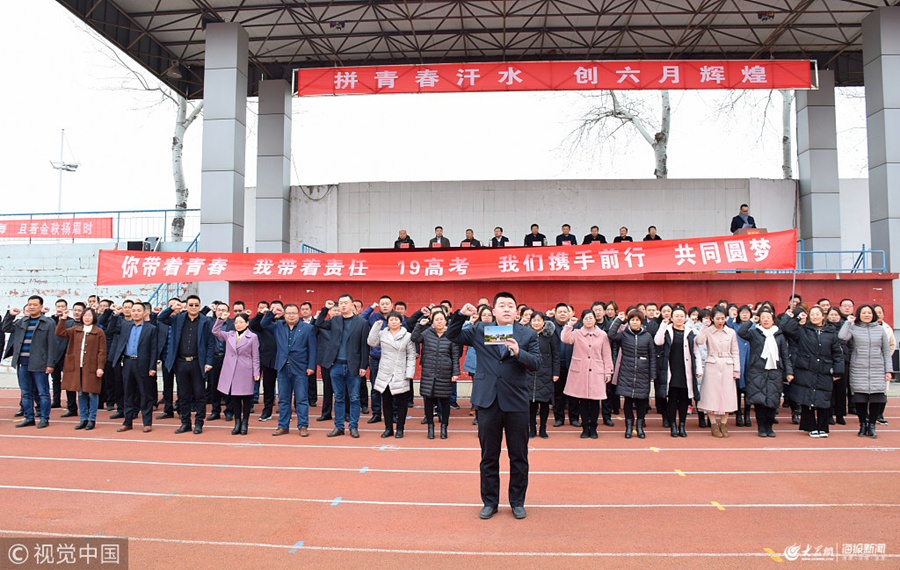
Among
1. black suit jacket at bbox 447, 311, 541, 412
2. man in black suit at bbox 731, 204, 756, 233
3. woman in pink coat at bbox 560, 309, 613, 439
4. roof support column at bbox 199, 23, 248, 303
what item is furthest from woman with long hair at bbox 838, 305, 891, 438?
roof support column at bbox 199, 23, 248, 303

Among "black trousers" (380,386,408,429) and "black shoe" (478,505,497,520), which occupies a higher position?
"black trousers" (380,386,408,429)

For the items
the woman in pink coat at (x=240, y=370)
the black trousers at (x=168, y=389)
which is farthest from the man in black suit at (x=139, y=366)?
the woman in pink coat at (x=240, y=370)

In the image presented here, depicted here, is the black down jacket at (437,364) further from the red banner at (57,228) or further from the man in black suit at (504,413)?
the red banner at (57,228)

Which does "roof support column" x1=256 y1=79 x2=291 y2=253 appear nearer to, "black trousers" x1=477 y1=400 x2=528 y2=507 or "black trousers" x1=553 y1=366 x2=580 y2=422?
"black trousers" x1=553 y1=366 x2=580 y2=422

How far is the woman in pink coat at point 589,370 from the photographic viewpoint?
7164 mm

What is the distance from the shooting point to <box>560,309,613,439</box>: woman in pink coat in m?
7.16

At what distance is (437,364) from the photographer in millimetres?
7254

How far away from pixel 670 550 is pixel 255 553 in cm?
266

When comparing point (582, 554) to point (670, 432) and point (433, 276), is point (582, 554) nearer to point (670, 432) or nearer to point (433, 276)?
point (670, 432)

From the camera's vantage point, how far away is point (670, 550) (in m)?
3.67

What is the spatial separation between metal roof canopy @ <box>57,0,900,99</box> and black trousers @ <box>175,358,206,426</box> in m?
10.5

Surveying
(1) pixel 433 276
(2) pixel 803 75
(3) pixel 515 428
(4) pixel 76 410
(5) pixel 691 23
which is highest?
(5) pixel 691 23

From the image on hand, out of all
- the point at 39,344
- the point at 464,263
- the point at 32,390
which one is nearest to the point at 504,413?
the point at 39,344

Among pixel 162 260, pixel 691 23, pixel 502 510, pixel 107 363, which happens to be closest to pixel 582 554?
pixel 502 510
